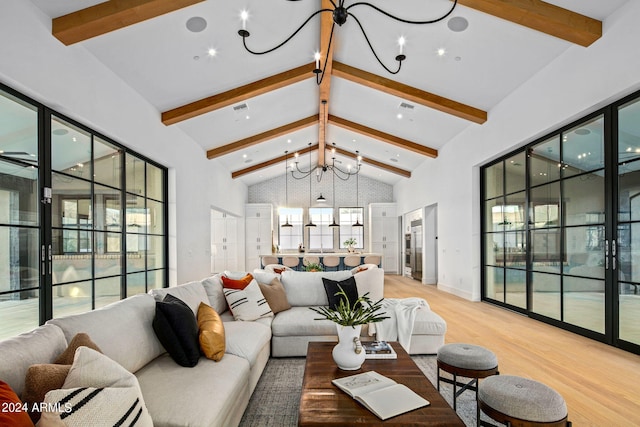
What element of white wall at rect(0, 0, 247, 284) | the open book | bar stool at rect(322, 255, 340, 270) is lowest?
bar stool at rect(322, 255, 340, 270)

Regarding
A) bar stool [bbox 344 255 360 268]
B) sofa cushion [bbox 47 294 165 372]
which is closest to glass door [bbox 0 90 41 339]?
sofa cushion [bbox 47 294 165 372]

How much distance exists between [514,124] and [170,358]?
16.9 feet

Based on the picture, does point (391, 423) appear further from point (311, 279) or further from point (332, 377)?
point (311, 279)

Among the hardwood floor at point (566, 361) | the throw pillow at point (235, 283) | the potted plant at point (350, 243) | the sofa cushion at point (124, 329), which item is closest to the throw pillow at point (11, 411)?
the sofa cushion at point (124, 329)

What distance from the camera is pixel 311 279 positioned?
4.22 meters

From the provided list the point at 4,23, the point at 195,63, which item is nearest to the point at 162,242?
the point at 195,63

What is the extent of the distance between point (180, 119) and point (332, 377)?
4677 mm

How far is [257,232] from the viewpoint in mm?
12328

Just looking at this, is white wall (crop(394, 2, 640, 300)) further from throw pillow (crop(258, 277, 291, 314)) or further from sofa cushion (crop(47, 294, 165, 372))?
sofa cushion (crop(47, 294, 165, 372))

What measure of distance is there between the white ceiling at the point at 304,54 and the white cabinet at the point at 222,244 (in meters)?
4.48

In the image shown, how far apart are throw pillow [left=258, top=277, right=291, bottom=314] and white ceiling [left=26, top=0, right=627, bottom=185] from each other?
285 cm

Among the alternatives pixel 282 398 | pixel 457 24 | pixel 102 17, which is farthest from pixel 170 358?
pixel 457 24

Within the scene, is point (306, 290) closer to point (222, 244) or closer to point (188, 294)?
point (188, 294)

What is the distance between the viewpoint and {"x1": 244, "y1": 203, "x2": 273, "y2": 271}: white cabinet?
1221cm
